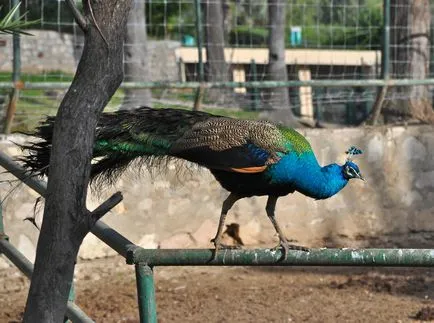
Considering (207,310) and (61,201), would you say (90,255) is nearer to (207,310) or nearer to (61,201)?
(207,310)

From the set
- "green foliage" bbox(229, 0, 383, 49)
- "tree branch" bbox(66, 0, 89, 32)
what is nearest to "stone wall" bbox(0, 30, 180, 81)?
"green foliage" bbox(229, 0, 383, 49)

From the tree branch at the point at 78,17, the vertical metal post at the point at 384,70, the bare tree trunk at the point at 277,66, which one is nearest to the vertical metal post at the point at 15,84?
the bare tree trunk at the point at 277,66

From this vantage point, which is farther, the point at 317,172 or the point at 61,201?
the point at 317,172

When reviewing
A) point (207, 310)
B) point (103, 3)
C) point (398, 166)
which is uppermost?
point (103, 3)

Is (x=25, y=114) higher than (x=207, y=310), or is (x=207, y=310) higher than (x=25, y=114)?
(x=25, y=114)

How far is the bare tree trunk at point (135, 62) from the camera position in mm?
7709

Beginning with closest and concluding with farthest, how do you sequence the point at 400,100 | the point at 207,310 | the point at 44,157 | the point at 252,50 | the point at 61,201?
the point at 61,201, the point at 44,157, the point at 207,310, the point at 400,100, the point at 252,50

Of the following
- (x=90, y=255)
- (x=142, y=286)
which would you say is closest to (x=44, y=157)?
(x=142, y=286)

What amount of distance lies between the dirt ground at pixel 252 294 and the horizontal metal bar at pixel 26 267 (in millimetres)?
1245

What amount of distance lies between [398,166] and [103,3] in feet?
18.0

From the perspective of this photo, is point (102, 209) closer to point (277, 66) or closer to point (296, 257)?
point (296, 257)

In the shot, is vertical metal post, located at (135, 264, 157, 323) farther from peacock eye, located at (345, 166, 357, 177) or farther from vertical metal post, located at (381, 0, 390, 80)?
vertical metal post, located at (381, 0, 390, 80)

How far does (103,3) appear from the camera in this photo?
220cm

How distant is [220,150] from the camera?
3566mm
